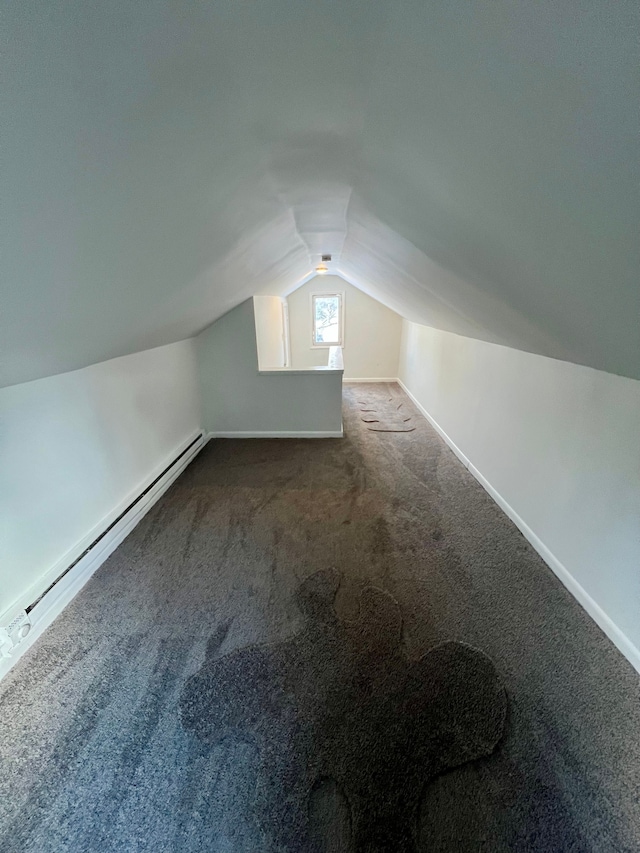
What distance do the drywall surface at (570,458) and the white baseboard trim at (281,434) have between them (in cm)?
147

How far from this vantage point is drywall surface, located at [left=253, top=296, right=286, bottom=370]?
12.3 ft

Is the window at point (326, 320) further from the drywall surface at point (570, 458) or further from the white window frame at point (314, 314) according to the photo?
the drywall surface at point (570, 458)

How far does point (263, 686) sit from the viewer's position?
1.38m

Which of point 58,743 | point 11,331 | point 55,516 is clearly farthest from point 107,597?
point 11,331

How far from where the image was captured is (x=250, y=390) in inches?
151

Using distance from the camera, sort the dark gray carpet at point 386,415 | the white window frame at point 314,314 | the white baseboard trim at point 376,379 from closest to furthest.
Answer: the dark gray carpet at point 386,415, the white window frame at point 314,314, the white baseboard trim at point 376,379

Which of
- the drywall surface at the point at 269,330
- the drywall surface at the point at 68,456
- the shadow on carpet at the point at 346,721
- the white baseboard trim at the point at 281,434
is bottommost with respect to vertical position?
the shadow on carpet at the point at 346,721

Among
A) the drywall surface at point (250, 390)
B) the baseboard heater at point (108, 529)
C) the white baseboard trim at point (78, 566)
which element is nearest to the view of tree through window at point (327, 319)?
the drywall surface at point (250, 390)

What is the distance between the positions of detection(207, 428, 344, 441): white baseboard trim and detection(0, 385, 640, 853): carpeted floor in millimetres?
1834

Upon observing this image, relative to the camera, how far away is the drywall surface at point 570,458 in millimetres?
1528

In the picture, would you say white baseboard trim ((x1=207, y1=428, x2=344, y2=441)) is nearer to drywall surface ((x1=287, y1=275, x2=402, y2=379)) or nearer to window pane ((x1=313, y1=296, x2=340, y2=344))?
drywall surface ((x1=287, y1=275, x2=402, y2=379))

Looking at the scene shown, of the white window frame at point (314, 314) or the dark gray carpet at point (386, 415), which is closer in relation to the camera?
the dark gray carpet at point (386, 415)

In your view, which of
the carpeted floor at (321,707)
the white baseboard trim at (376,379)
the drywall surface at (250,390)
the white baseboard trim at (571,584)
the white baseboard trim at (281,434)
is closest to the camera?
the carpeted floor at (321,707)

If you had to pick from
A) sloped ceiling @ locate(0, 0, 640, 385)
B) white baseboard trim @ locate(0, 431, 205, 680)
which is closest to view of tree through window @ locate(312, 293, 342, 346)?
white baseboard trim @ locate(0, 431, 205, 680)
